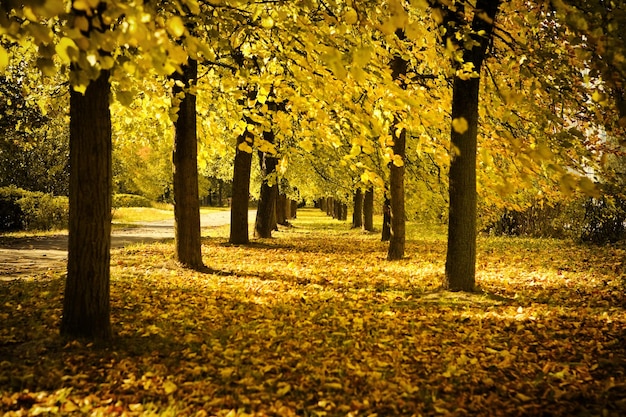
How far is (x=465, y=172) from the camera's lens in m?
7.55

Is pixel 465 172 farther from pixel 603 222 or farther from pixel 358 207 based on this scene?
pixel 358 207

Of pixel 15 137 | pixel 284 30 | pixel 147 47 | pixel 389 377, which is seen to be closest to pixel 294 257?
pixel 284 30

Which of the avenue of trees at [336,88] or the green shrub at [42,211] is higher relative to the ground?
the avenue of trees at [336,88]

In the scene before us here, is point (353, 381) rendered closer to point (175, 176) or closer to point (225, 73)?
point (225, 73)

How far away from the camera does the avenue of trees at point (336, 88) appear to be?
3.26 m

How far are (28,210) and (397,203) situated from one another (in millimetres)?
13801

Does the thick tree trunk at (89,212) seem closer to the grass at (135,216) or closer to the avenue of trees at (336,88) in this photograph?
the avenue of trees at (336,88)

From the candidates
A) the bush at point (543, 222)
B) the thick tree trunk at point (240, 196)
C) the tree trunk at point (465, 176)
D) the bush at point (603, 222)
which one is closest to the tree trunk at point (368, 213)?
the bush at point (543, 222)

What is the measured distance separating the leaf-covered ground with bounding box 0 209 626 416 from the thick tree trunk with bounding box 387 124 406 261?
9.36 feet

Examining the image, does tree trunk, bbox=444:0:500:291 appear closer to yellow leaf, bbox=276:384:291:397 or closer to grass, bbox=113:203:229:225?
yellow leaf, bbox=276:384:291:397

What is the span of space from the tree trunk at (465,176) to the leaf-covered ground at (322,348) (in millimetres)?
424

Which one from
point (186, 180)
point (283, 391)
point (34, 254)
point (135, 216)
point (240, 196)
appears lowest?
point (283, 391)

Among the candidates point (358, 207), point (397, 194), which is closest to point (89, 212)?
point (397, 194)

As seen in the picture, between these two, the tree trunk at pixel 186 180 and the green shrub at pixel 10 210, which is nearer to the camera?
the tree trunk at pixel 186 180
